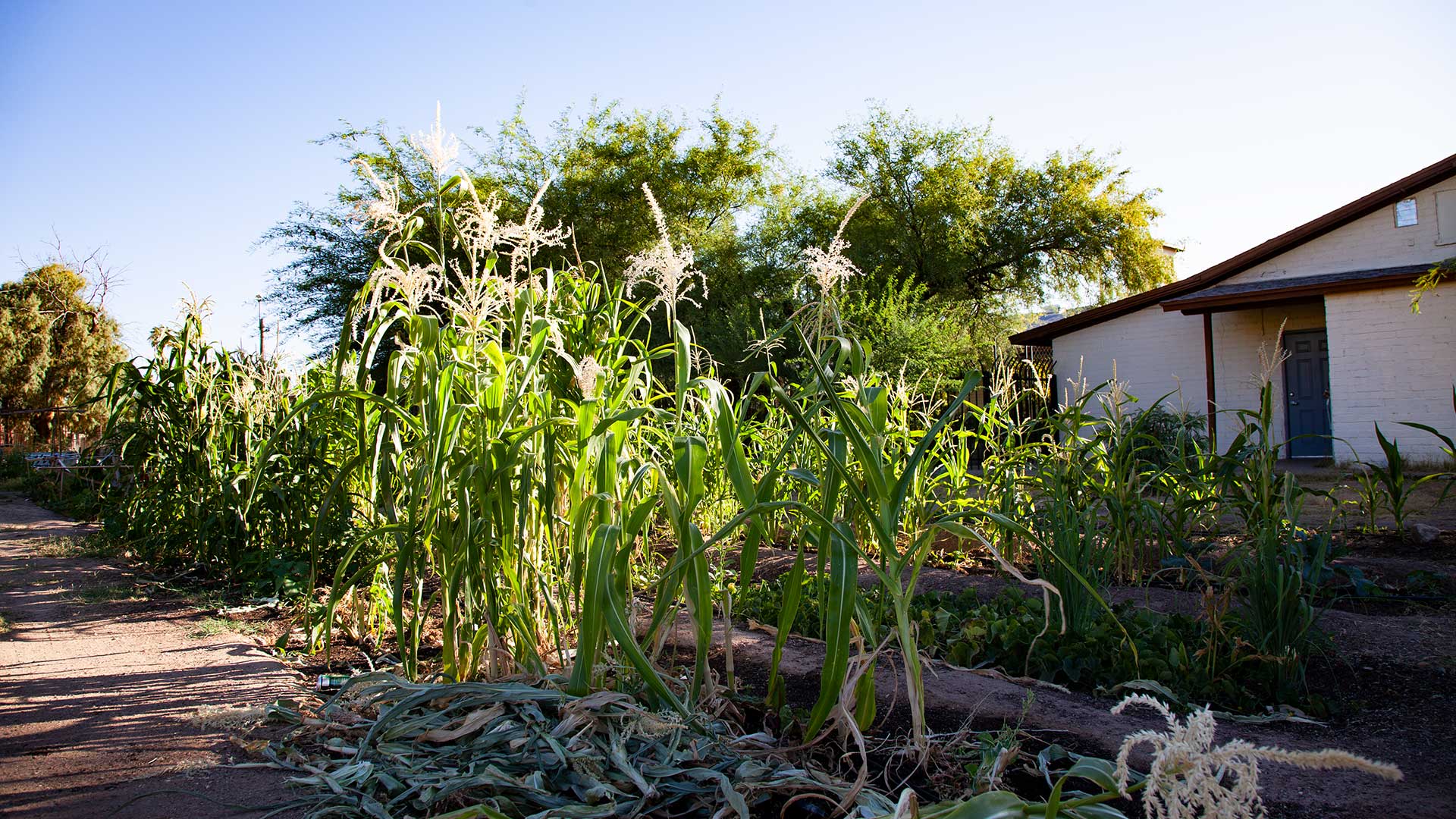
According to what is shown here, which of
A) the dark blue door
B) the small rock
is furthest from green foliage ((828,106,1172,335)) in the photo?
the small rock

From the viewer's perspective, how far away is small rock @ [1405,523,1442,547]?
4527mm

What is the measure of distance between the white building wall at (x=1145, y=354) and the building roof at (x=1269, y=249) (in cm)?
22

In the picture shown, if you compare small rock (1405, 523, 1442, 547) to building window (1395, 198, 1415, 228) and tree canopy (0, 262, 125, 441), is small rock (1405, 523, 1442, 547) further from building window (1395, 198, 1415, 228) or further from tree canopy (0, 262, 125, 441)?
tree canopy (0, 262, 125, 441)

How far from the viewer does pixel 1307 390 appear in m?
11.6

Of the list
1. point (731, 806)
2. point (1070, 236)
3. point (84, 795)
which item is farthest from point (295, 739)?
point (1070, 236)

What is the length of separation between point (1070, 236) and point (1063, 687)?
1771 cm

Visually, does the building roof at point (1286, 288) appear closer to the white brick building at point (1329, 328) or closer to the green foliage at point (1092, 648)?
the white brick building at point (1329, 328)

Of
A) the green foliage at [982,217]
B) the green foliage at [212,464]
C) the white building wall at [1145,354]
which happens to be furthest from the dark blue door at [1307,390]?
the green foliage at [212,464]

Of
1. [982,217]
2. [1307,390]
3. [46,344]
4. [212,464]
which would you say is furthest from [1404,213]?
[46,344]

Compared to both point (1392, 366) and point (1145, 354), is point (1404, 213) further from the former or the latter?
point (1145, 354)

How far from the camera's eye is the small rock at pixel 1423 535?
4527 mm

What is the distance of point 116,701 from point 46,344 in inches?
880

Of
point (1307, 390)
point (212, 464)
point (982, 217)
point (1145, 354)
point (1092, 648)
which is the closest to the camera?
point (1092, 648)

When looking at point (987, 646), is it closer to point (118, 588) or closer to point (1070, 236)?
point (118, 588)
